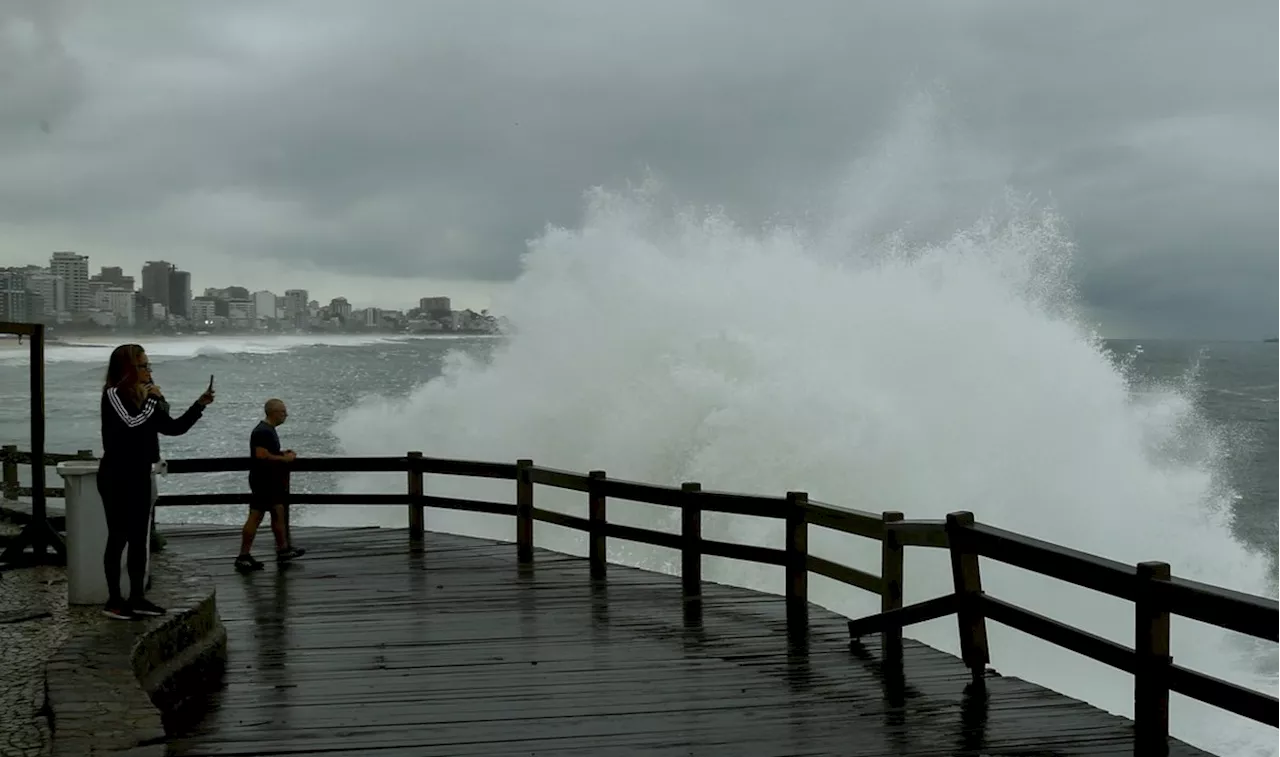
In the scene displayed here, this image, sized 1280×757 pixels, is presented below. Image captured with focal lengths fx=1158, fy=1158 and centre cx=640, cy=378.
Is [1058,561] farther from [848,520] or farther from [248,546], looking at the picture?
[248,546]

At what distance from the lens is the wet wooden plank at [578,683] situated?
6039 millimetres

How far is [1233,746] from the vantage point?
1559 centimetres

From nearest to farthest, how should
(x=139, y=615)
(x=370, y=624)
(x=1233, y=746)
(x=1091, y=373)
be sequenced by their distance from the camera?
(x=139, y=615) < (x=370, y=624) < (x=1233, y=746) < (x=1091, y=373)

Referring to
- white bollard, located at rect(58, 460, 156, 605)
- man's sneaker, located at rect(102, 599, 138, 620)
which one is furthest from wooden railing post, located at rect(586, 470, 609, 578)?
man's sneaker, located at rect(102, 599, 138, 620)

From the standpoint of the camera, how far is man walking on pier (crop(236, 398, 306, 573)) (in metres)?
11.2

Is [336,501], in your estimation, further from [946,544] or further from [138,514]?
[946,544]

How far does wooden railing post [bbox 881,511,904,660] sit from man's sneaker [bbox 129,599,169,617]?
15.1 ft

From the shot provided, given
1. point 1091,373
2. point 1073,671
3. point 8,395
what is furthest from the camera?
point 8,395

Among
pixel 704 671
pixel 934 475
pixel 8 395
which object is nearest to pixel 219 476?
pixel 934 475

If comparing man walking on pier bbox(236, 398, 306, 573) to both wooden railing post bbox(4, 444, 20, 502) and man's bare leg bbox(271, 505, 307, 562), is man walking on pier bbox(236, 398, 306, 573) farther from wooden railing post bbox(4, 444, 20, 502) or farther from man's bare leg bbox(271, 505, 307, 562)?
wooden railing post bbox(4, 444, 20, 502)

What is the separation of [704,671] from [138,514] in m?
3.78

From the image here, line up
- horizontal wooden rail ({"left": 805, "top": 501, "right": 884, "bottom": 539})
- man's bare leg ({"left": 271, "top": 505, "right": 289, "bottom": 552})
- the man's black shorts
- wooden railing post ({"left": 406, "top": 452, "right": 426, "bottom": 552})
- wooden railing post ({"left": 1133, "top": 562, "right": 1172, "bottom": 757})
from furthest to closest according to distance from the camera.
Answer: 1. wooden railing post ({"left": 406, "top": 452, "right": 426, "bottom": 552})
2. man's bare leg ({"left": 271, "top": 505, "right": 289, "bottom": 552})
3. the man's black shorts
4. horizontal wooden rail ({"left": 805, "top": 501, "right": 884, "bottom": 539})
5. wooden railing post ({"left": 1133, "top": 562, "right": 1172, "bottom": 757})

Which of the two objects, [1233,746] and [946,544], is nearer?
[946,544]

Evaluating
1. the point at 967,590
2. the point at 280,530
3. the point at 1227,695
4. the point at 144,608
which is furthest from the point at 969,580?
the point at 280,530
